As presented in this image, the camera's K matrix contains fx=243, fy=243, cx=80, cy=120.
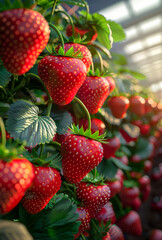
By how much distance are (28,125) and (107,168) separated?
50cm

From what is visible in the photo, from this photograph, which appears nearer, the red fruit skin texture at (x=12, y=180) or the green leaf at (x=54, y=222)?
the red fruit skin texture at (x=12, y=180)

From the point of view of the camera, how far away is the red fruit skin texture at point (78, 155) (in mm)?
431

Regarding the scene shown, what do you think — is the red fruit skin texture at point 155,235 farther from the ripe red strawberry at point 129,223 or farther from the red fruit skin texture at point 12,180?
the red fruit skin texture at point 12,180

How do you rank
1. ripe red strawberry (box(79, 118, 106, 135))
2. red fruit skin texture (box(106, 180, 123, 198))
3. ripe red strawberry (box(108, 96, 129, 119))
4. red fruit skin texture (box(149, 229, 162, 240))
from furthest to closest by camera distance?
red fruit skin texture (box(149, 229, 162, 240)) → red fruit skin texture (box(106, 180, 123, 198)) → ripe red strawberry (box(108, 96, 129, 119)) → ripe red strawberry (box(79, 118, 106, 135))

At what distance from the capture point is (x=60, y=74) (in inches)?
16.0

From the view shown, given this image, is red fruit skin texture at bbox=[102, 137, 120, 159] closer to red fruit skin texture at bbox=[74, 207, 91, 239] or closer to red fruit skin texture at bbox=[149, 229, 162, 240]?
red fruit skin texture at bbox=[74, 207, 91, 239]

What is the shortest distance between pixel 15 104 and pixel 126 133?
2.44 feet

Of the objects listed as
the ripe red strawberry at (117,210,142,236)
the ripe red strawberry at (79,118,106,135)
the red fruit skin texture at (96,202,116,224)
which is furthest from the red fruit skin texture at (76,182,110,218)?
the ripe red strawberry at (117,210,142,236)

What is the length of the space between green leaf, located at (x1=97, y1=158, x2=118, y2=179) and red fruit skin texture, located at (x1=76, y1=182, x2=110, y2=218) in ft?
0.85

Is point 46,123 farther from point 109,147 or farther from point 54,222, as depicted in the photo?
point 109,147

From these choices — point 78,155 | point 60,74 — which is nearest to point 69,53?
point 60,74

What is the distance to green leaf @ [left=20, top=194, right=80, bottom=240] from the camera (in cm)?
42

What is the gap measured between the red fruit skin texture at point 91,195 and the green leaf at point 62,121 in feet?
0.46

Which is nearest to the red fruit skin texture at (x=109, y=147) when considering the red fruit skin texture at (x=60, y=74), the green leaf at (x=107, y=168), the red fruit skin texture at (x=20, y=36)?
the green leaf at (x=107, y=168)
